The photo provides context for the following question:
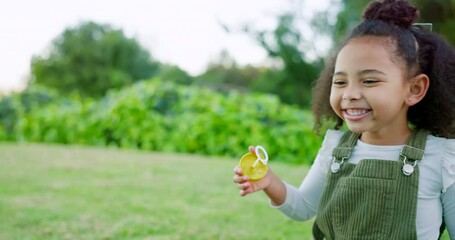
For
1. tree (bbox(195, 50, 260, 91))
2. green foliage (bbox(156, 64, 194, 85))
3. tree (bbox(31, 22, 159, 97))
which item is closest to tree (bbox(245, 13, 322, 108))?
tree (bbox(195, 50, 260, 91))

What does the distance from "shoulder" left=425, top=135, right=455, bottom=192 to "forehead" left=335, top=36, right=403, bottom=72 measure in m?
0.23

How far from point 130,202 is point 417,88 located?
226 cm

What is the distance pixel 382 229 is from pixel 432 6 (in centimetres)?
255

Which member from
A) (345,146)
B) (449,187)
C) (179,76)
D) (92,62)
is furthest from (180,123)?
(92,62)

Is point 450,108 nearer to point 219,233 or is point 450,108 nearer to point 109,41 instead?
point 219,233

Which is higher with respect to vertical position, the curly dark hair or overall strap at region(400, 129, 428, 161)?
the curly dark hair

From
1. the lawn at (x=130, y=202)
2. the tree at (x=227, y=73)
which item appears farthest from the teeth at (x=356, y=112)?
the tree at (x=227, y=73)

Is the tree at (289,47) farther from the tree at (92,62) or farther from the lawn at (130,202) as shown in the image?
the tree at (92,62)

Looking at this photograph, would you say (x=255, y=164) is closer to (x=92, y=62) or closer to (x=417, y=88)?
(x=417, y=88)

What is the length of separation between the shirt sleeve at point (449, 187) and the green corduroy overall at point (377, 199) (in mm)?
63

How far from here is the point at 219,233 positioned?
271cm

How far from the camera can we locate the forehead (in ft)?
4.57

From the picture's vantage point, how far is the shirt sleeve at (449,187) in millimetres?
1403

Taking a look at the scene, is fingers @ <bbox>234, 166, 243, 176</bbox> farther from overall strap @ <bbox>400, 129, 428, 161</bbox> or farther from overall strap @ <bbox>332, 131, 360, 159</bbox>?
overall strap @ <bbox>400, 129, 428, 161</bbox>
